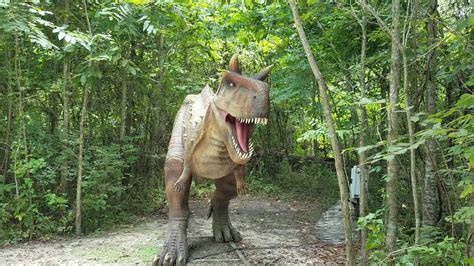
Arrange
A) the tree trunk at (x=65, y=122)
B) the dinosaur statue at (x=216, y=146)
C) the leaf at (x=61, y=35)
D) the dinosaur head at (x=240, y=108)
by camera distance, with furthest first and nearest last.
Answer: the tree trunk at (x=65, y=122)
the leaf at (x=61, y=35)
the dinosaur statue at (x=216, y=146)
the dinosaur head at (x=240, y=108)

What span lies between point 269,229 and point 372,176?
2.05 metres

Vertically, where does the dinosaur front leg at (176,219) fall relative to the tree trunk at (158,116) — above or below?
below

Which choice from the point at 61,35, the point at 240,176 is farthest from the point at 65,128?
the point at 240,176

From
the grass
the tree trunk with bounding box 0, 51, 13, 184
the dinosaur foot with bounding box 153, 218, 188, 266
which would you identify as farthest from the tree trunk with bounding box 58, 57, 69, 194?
the dinosaur foot with bounding box 153, 218, 188, 266

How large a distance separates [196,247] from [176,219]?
429 mm

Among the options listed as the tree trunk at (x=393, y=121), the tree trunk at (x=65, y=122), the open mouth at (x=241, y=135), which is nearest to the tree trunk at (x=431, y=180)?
the tree trunk at (x=393, y=121)

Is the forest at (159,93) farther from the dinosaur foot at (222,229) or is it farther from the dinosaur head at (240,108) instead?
the dinosaur foot at (222,229)

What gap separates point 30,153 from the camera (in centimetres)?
583

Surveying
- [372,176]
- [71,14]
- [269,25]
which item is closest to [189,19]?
[269,25]

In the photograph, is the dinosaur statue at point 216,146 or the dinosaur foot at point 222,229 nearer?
the dinosaur statue at point 216,146

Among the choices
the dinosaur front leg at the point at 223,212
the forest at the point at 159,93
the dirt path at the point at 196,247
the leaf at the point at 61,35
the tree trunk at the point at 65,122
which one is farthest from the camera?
the tree trunk at the point at 65,122

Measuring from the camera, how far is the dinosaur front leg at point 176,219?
427cm

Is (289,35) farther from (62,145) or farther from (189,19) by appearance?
(62,145)

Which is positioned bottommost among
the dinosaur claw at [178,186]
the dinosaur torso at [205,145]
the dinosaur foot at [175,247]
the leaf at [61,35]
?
the dinosaur foot at [175,247]
